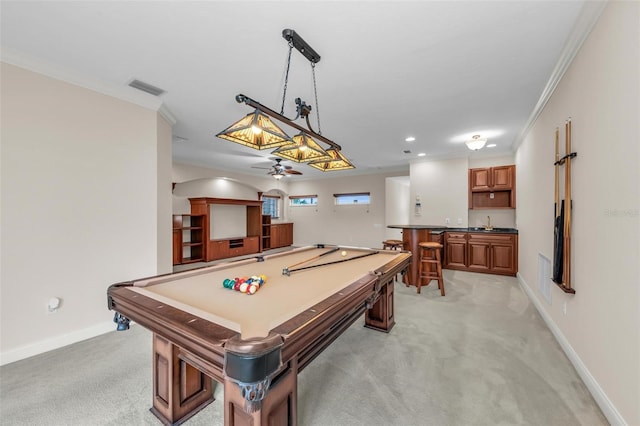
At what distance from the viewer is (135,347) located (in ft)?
7.64

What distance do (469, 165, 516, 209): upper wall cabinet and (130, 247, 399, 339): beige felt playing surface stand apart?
4176 mm

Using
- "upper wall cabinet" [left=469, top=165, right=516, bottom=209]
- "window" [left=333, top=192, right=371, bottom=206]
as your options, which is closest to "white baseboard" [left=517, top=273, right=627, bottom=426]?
"upper wall cabinet" [left=469, top=165, right=516, bottom=209]

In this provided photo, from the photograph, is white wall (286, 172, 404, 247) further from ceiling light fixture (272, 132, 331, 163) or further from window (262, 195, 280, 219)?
ceiling light fixture (272, 132, 331, 163)

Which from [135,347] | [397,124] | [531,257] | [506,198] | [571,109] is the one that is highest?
[397,124]

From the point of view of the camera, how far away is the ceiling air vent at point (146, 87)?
2564 millimetres

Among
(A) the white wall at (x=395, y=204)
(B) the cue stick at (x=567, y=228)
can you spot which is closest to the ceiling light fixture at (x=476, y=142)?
(B) the cue stick at (x=567, y=228)

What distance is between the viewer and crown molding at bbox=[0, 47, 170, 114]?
211cm

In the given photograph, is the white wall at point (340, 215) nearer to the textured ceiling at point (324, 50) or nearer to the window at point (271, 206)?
the window at point (271, 206)

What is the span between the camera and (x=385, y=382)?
183 centimetres

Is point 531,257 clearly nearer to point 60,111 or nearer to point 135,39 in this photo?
point 135,39

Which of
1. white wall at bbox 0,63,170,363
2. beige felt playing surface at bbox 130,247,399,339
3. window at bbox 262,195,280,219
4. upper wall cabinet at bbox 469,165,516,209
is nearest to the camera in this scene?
beige felt playing surface at bbox 130,247,399,339

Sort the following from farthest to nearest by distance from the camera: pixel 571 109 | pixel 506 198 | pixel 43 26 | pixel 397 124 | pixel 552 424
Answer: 1. pixel 506 198
2. pixel 397 124
3. pixel 571 109
4. pixel 43 26
5. pixel 552 424

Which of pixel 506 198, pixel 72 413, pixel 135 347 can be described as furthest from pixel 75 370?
pixel 506 198

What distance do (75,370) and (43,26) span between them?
2.64 metres
